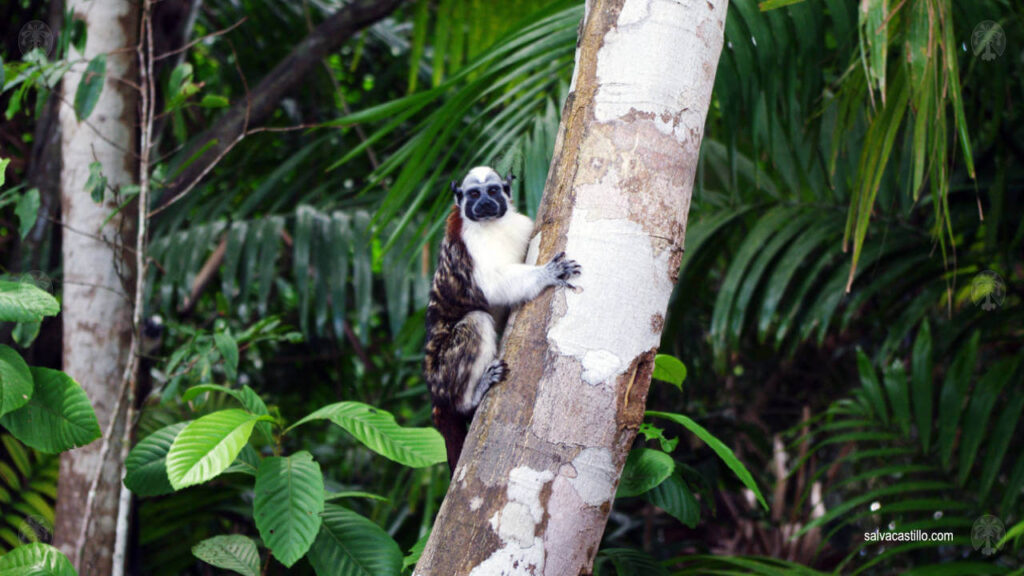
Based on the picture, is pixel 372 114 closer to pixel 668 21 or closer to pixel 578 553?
pixel 668 21

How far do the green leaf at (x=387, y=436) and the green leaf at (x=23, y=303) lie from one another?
1.70 ft

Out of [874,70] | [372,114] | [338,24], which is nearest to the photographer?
[874,70]

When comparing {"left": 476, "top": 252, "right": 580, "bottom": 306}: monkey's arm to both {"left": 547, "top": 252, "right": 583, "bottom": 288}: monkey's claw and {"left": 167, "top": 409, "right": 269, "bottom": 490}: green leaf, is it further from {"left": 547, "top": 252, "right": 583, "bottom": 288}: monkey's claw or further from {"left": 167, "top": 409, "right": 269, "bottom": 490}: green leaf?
{"left": 167, "top": 409, "right": 269, "bottom": 490}: green leaf

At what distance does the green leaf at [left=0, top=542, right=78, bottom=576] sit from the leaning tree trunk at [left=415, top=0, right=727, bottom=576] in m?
0.75

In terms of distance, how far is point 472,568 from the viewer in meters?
1.36

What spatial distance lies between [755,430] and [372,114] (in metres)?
2.39

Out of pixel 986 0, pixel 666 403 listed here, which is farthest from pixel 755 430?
pixel 986 0

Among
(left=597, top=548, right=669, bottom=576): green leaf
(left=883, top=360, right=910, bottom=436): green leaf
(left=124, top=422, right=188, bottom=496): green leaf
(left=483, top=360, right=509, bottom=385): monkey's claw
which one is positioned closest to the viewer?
(left=483, top=360, right=509, bottom=385): monkey's claw

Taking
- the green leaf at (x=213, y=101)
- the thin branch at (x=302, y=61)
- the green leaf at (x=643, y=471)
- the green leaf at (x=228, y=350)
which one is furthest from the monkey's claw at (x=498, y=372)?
the thin branch at (x=302, y=61)

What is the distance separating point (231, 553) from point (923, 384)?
209 cm

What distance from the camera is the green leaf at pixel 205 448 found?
156cm

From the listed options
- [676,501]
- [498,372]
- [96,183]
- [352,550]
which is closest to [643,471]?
[676,501]

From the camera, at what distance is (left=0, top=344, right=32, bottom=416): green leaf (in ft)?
5.23

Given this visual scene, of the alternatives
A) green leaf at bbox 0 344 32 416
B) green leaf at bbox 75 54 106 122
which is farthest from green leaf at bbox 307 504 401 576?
green leaf at bbox 75 54 106 122
